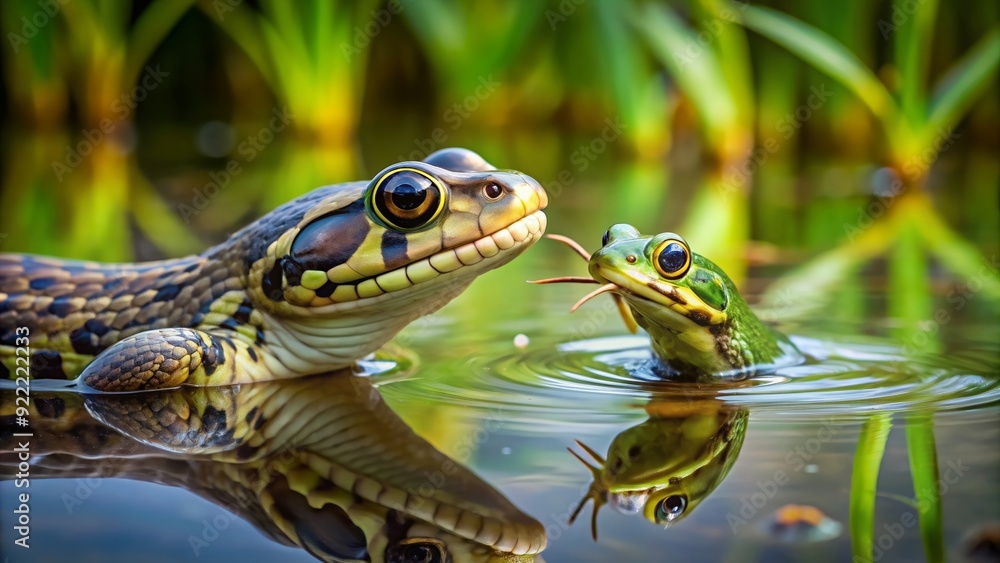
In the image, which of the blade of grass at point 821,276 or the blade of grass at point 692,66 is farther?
the blade of grass at point 692,66

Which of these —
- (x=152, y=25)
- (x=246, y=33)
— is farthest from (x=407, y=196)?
(x=246, y=33)

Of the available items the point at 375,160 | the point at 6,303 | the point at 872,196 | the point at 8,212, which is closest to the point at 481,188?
the point at 6,303

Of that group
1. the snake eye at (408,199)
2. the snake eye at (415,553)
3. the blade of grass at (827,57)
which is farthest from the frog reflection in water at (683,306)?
the blade of grass at (827,57)

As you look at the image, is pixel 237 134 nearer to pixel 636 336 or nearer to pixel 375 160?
pixel 375 160

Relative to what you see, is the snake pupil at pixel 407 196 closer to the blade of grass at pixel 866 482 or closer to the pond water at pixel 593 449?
the pond water at pixel 593 449
